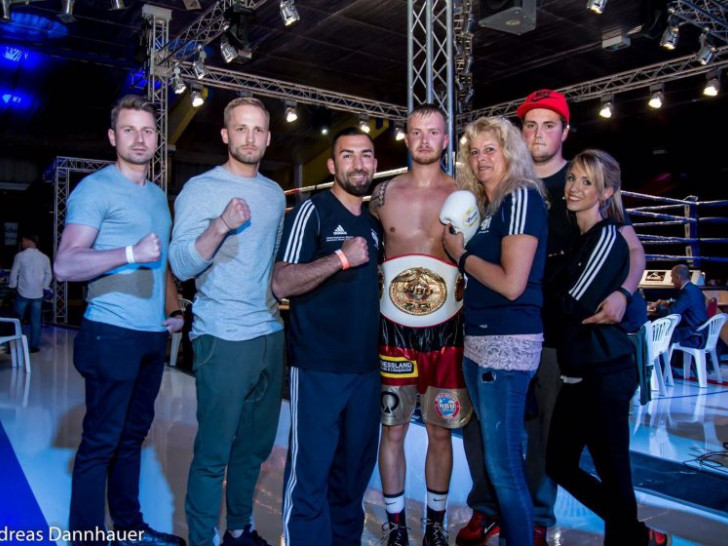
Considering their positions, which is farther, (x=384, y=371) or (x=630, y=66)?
(x=630, y=66)

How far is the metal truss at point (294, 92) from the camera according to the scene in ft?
28.3

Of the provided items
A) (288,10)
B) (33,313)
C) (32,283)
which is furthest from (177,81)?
(33,313)

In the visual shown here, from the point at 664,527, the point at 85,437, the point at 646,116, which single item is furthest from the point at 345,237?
the point at 646,116

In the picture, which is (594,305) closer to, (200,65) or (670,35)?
(670,35)

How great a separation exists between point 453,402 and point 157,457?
1.75 metres

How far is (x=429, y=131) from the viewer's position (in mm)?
2166

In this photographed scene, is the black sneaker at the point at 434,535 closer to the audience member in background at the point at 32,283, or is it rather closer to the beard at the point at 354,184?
the beard at the point at 354,184

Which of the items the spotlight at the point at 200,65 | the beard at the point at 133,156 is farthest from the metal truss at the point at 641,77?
the beard at the point at 133,156

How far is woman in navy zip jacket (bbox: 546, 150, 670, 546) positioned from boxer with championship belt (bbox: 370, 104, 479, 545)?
0.39 metres

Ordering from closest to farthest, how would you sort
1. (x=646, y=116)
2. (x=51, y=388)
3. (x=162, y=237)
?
(x=162, y=237) → (x=51, y=388) → (x=646, y=116)

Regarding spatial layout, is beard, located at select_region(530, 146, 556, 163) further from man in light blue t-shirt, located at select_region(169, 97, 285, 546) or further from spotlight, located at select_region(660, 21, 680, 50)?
spotlight, located at select_region(660, 21, 680, 50)

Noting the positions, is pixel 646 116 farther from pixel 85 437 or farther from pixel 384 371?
pixel 85 437

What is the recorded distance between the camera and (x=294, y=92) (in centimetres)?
977

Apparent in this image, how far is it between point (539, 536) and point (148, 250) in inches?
62.5
